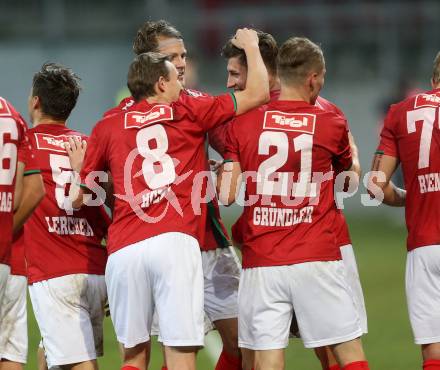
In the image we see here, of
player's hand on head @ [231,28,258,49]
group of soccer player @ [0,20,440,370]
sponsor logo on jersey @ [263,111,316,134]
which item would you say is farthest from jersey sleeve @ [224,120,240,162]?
player's hand on head @ [231,28,258,49]

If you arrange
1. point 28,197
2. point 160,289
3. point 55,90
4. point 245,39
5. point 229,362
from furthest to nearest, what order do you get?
point 229,362, point 55,90, point 245,39, point 160,289, point 28,197

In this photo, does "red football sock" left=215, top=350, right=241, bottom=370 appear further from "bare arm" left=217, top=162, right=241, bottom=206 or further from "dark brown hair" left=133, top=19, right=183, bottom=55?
"dark brown hair" left=133, top=19, right=183, bottom=55

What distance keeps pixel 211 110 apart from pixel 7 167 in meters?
1.35

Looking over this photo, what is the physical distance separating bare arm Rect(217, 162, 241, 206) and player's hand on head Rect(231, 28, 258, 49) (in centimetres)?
78

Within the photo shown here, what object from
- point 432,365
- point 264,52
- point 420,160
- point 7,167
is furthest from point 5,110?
point 432,365

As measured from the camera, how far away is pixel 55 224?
6902 mm

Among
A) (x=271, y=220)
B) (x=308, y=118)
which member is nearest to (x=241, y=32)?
(x=308, y=118)

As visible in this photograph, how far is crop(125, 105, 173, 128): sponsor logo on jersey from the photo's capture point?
6.32 m

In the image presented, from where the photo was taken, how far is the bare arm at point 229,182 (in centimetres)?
645

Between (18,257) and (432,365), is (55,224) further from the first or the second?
(432,365)

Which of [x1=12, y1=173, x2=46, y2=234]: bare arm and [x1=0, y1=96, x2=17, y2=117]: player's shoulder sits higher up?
[x1=0, y1=96, x2=17, y2=117]: player's shoulder


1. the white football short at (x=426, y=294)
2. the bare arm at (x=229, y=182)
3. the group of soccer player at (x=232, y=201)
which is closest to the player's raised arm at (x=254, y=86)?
the group of soccer player at (x=232, y=201)

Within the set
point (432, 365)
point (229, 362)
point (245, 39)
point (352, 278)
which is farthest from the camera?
point (229, 362)

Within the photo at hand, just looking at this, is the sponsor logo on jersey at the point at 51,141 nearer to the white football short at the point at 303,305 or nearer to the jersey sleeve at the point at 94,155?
the jersey sleeve at the point at 94,155
